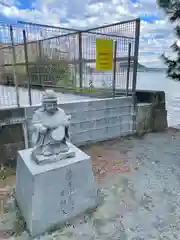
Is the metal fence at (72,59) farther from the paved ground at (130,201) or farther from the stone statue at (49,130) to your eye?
the stone statue at (49,130)

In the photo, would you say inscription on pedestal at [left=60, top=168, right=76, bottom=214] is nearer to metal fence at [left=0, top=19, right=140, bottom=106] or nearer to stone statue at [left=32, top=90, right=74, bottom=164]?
stone statue at [left=32, top=90, right=74, bottom=164]

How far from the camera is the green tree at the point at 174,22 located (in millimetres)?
2783

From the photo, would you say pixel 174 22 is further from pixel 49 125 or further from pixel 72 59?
pixel 49 125

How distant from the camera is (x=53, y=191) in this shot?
1705 mm

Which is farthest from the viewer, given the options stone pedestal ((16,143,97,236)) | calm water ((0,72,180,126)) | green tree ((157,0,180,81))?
calm water ((0,72,180,126))

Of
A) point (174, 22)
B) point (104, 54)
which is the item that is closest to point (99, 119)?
point (104, 54)

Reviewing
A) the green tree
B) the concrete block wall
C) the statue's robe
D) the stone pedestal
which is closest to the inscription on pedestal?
the stone pedestal

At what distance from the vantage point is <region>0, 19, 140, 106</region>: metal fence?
143 inches

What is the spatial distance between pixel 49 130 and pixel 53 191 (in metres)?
0.55

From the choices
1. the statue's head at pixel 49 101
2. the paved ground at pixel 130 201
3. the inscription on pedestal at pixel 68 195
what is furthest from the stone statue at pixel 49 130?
the paved ground at pixel 130 201

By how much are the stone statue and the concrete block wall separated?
1391 millimetres

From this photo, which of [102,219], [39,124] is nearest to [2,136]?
[39,124]

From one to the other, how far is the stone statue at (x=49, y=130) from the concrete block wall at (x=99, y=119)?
1.39m

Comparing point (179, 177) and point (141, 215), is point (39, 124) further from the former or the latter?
point (179, 177)
